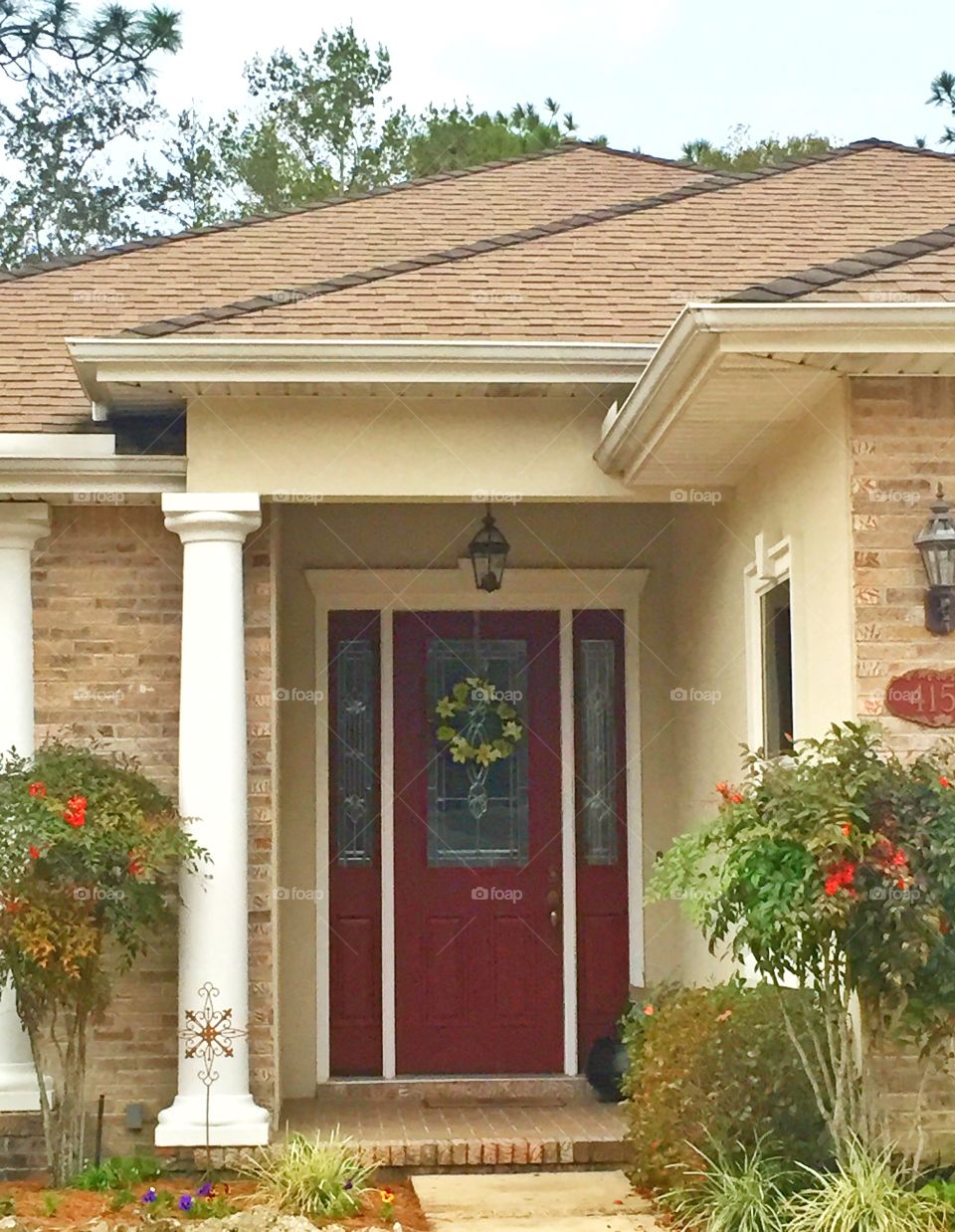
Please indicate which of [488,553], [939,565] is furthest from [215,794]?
[939,565]

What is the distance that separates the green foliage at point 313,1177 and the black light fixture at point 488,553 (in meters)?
3.11

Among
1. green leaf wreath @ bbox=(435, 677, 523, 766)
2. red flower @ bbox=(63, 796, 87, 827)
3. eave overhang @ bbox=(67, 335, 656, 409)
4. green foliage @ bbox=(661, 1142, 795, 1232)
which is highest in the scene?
eave overhang @ bbox=(67, 335, 656, 409)

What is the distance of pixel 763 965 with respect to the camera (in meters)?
5.84

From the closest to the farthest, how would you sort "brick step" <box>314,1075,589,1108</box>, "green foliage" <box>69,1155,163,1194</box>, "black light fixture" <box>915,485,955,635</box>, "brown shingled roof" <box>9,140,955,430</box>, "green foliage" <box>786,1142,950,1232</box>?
"green foliage" <box>786,1142,950,1232</box> → "black light fixture" <box>915,485,955,635</box> → "green foliage" <box>69,1155,163,1194</box> → "brown shingled roof" <box>9,140,955,430</box> → "brick step" <box>314,1075,589,1108</box>

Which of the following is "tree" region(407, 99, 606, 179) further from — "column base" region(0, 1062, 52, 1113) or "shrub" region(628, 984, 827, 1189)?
"shrub" region(628, 984, 827, 1189)

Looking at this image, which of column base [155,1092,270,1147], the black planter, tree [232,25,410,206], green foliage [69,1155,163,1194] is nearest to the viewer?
green foliage [69,1155,163,1194]

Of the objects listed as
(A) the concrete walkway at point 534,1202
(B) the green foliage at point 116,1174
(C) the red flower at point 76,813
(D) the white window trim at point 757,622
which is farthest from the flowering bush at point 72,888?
(D) the white window trim at point 757,622

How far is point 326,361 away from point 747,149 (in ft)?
66.0

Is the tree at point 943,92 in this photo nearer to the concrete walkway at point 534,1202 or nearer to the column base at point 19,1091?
the concrete walkway at point 534,1202

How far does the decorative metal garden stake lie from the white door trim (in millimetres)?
1982

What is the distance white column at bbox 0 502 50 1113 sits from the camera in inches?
297

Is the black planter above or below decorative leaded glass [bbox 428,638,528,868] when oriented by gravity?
below

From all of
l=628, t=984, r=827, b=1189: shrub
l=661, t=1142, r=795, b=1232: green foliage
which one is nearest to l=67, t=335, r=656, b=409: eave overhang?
l=628, t=984, r=827, b=1189: shrub

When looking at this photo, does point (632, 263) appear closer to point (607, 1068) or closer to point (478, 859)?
point (478, 859)
